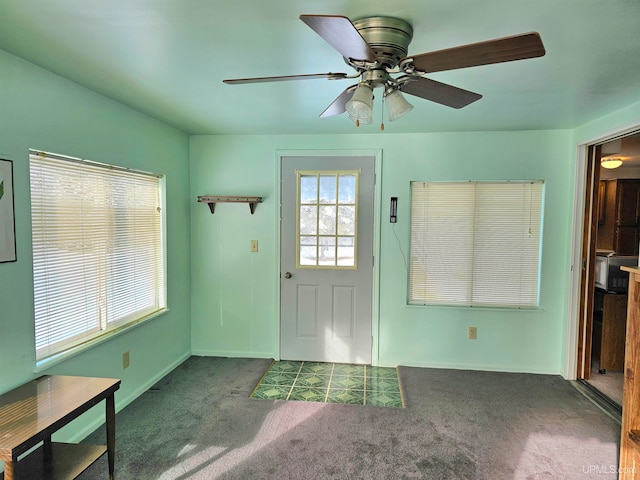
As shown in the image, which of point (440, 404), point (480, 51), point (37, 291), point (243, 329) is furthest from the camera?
point (243, 329)

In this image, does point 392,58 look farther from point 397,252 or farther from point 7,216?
point 397,252

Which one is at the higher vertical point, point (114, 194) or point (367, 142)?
point (367, 142)

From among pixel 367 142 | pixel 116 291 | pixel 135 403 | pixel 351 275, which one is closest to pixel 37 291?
pixel 116 291

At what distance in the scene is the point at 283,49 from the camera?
65.6 inches

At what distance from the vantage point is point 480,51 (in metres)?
1.18

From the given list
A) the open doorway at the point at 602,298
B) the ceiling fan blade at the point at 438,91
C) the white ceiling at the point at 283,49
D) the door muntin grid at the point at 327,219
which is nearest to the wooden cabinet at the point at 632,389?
the open doorway at the point at 602,298

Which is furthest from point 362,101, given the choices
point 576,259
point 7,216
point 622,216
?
point 622,216

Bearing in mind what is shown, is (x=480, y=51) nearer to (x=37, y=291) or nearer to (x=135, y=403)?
(x=37, y=291)

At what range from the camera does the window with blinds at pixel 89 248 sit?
199 cm

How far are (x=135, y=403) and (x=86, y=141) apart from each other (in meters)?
1.93

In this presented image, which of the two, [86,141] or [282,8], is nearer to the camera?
[282,8]

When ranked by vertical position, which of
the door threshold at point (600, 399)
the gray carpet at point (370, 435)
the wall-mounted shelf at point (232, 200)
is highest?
the wall-mounted shelf at point (232, 200)

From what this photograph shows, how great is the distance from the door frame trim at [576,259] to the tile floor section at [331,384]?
1.56 metres

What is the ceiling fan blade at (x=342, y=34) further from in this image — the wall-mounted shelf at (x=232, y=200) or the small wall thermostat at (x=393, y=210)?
the wall-mounted shelf at (x=232, y=200)
